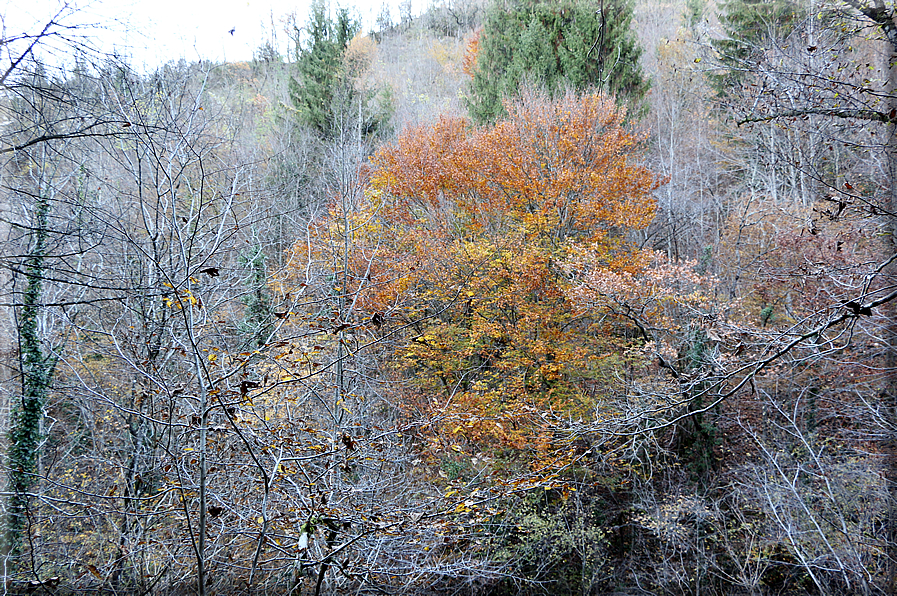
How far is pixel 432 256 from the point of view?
43.2 feet

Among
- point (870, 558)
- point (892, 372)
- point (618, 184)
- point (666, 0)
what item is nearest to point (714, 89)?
point (618, 184)

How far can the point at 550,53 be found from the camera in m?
16.6

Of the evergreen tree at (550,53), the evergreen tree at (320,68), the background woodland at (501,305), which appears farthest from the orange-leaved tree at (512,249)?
the evergreen tree at (320,68)

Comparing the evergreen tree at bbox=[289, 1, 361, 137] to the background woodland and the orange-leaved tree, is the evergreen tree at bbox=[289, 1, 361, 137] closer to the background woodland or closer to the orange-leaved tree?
the background woodland

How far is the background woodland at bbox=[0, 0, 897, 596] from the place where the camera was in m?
4.71

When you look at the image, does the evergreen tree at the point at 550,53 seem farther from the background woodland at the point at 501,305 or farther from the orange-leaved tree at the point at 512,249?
the orange-leaved tree at the point at 512,249

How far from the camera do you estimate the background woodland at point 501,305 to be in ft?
15.5

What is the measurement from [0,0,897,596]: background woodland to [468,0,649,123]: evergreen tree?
0.34 feet

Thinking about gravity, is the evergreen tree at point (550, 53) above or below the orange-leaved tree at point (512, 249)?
above

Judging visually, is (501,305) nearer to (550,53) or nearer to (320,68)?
(550,53)

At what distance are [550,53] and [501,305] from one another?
875cm

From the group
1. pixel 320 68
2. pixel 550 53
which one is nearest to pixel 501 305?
pixel 550 53

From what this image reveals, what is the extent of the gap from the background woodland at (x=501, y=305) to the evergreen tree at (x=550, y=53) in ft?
0.34

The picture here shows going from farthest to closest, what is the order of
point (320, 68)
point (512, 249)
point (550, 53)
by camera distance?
point (320, 68) < point (550, 53) < point (512, 249)
